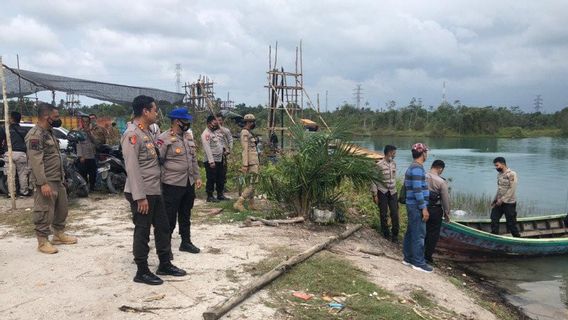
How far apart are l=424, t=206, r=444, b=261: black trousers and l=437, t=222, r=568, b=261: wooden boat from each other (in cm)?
80

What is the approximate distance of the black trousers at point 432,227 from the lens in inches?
245

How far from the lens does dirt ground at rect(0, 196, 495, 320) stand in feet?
12.0

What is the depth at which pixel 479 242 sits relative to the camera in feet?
25.5

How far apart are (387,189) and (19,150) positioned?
19.7ft

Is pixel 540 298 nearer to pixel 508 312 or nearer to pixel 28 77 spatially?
pixel 508 312

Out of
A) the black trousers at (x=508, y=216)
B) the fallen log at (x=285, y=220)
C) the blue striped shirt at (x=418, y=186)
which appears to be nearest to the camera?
the blue striped shirt at (x=418, y=186)

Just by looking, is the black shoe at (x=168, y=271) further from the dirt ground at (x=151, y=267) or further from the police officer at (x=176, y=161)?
the police officer at (x=176, y=161)

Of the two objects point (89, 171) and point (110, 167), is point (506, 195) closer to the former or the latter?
point (110, 167)

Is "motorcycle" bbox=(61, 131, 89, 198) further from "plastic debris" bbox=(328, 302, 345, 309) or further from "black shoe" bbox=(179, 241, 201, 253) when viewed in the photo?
"plastic debris" bbox=(328, 302, 345, 309)

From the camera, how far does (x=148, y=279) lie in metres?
4.06

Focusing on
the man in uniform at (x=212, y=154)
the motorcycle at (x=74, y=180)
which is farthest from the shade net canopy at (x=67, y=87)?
the man in uniform at (x=212, y=154)

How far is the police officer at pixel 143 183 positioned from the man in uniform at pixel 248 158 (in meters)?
3.09

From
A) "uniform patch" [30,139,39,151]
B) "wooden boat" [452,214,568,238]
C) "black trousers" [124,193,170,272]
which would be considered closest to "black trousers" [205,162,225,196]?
"uniform patch" [30,139,39,151]

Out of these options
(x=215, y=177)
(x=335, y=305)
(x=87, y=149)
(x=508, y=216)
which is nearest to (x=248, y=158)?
(x=215, y=177)
